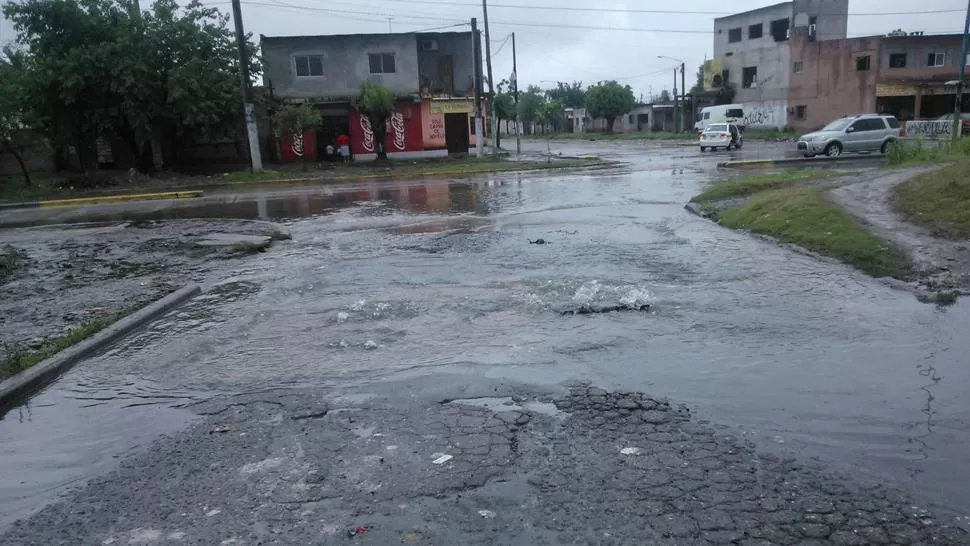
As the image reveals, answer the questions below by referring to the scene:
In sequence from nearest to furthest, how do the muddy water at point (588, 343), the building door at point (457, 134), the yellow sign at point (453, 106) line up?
the muddy water at point (588, 343) < the yellow sign at point (453, 106) < the building door at point (457, 134)

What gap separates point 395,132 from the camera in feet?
129

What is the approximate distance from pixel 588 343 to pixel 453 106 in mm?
35486

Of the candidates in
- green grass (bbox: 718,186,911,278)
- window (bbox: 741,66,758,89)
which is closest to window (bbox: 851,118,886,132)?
green grass (bbox: 718,186,911,278)

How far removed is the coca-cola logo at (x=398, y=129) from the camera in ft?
128

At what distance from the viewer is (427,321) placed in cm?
704

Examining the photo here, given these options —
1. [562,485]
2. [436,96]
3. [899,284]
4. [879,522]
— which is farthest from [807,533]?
[436,96]

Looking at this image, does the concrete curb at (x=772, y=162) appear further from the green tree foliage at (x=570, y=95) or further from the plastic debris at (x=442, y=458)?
the green tree foliage at (x=570, y=95)

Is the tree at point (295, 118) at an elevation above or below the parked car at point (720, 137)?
above

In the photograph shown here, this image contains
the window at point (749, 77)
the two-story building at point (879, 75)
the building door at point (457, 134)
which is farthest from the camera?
the window at point (749, 77)

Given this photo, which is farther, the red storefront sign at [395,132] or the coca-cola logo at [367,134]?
the red storefront sign at [395,132]

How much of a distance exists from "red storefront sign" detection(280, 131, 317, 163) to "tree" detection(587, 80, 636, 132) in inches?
1758

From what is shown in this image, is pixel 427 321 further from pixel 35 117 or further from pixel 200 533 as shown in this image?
pixel 35 117

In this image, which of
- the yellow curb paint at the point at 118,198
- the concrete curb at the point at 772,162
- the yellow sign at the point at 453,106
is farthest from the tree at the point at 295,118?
the concrete curb at the point at 772,162

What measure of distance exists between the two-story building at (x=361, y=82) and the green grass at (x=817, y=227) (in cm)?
2769
